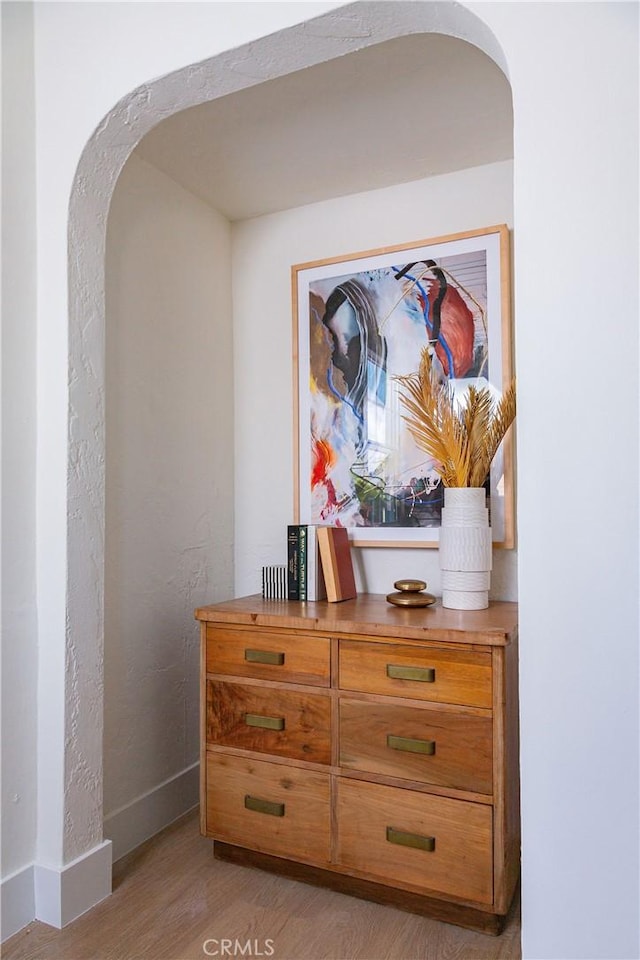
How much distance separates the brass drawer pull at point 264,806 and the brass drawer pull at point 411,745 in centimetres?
43

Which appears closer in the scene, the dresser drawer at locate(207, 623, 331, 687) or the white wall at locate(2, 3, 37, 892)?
the white wall at locate(2, 3, 37, 892)

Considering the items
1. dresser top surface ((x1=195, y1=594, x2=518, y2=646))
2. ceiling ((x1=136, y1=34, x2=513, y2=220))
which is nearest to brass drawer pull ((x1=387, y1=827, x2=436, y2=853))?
dresser top surface ((x1=195, y1=594, x2=518, y2=646))

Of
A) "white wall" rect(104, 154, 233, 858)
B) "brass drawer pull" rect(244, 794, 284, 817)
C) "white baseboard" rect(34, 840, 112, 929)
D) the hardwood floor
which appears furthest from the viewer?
"white wall" rect(104, 154, 233, 858)

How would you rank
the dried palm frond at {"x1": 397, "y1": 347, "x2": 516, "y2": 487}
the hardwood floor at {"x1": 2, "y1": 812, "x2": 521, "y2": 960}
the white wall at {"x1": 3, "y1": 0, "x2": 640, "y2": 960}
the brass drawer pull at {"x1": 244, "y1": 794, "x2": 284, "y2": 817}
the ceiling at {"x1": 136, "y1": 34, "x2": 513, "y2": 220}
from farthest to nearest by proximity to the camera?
the dried palm frond at {"x1": 397, "y1": 347, "x2": 516, "y2": 487} < the brass drawer pull at {"x1": 244, "y1": 794, "x2": 284, "y2": 817} < the ceiling at {"x1": 136, "y1": 34, "x2": 513, "y2": 220} < the hardwood floor at {"x1": 2, "y1": 812, "x2": 521, "y2": 960} < the white wall at {"x1": 3, "y1": 0, "x2": 640, "y2": 960}

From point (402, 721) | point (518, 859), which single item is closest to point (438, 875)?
point (518, 859)

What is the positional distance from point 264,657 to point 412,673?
1.58 feet

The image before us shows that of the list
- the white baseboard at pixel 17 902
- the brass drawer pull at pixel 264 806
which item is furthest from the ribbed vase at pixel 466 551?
the white baseboard at pixel 17 902

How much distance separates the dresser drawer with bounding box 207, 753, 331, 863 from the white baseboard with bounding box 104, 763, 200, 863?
1.00ft

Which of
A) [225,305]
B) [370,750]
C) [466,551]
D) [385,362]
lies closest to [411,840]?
[370,750]

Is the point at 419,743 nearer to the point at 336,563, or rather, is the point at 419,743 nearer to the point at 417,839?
the point at 417,839

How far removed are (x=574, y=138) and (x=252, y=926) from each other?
6.67ft

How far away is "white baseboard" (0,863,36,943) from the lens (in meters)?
1.80

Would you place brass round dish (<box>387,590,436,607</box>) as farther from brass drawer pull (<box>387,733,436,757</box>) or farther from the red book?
brass drawer pull (<box>387,733,436,757</box>)

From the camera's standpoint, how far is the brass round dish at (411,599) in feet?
7.04
